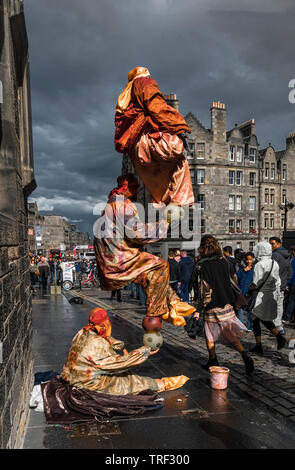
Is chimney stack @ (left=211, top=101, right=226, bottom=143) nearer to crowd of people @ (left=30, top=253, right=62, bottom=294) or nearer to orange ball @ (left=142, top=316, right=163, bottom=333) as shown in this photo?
crowd of people @ (left=30, top=253, right=62, bottom=294)

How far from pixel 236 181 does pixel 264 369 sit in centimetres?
3491

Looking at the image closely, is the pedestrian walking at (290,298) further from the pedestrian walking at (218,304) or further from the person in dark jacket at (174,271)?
the pedestrian walking at (218,304)

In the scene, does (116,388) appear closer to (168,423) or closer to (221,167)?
(168,423)

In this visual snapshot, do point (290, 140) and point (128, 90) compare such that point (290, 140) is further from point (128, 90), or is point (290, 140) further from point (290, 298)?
point (128, 90)

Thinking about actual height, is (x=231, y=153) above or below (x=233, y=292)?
above

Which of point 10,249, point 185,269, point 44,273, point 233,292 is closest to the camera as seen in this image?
point 10,249

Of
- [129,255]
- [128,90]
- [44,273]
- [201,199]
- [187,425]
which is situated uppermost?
[201,199]

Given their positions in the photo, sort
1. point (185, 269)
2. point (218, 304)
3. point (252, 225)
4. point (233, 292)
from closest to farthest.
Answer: point (218, 304)
point (233, 292)
point (185, 269)
point (252, 225)

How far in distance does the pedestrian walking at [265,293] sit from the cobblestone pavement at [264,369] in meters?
0.43

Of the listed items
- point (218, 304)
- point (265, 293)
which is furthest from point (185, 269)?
point (218, 304)

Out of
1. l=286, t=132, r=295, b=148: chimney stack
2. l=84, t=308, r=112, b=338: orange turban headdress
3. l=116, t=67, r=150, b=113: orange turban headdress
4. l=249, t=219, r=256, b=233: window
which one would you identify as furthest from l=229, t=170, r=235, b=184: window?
l=84, t=308, r=112, b=338: orange turban headdress

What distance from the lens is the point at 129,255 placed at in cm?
362

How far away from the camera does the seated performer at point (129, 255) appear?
141 inches

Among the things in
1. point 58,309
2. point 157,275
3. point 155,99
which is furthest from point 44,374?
point 58,309
